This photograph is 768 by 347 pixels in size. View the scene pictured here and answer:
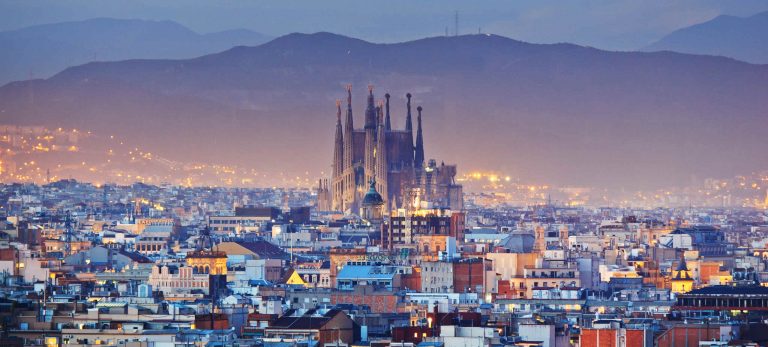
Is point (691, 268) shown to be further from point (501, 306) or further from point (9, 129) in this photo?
point (9, 129)

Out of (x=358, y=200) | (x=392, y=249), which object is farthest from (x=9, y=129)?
(x=392, y=249)

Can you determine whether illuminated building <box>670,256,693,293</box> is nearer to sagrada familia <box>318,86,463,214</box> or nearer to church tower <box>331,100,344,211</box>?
sagrada familia <box>318,86,463,214</box>

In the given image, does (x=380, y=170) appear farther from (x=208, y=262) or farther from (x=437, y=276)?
(x=437, y=276)

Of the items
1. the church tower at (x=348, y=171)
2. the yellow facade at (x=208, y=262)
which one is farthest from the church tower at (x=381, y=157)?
the yellow facade at (x=208, y=262)

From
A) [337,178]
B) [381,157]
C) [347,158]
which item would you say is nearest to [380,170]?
[381,157]

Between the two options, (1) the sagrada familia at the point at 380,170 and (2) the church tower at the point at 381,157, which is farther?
(2) the church tower at the point at 381,157

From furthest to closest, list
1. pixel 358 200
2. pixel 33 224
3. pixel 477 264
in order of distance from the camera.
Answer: pixel 358 200 < pixel 33 224 < pixel 477 264

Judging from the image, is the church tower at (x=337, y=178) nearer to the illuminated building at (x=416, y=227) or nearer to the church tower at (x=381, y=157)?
the church tower at (x=381, y=157)

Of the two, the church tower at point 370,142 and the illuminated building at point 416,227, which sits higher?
the church tower at point 370,142
